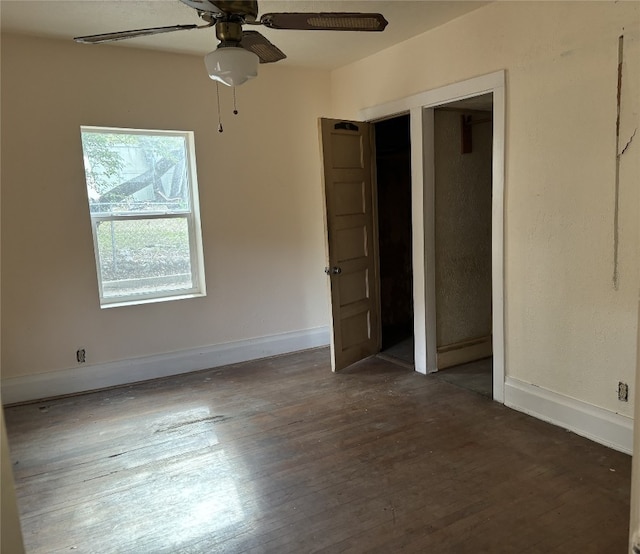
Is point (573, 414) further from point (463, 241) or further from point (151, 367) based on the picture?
point (151, 367)

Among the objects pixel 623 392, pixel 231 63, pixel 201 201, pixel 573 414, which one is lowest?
pixel 573 414

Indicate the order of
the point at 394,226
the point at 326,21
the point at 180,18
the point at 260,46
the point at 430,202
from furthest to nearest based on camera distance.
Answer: the point at 394,226, the point at 430,202, the point at 180,18, the point at 260,46, the point at 326,21

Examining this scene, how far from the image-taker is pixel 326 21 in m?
1.98

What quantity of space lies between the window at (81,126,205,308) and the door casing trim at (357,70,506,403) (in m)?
1.72

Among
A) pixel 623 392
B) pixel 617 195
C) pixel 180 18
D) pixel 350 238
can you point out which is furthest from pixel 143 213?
pixel 623 392

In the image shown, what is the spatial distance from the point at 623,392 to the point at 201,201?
330cm

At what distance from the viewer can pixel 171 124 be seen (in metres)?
3.97

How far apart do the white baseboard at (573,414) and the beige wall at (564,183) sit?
5 centimetres

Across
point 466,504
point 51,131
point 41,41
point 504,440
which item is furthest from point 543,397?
point 41,41

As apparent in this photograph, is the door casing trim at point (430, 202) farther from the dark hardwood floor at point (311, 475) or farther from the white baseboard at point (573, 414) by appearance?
the dark hardwood floor at point (311, 475)

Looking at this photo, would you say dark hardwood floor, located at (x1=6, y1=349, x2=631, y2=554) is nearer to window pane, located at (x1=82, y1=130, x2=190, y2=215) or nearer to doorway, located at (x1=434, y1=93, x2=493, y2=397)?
doorway, located at (x1=434, y1=93, x2=493, y2=397)

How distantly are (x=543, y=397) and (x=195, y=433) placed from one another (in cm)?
218

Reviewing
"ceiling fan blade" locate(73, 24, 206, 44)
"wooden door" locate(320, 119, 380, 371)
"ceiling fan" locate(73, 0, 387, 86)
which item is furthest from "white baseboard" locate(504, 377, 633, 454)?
"ceiling fan blade" locate(73, 24, 206, 44)

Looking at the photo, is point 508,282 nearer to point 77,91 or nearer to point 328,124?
point 328,124
